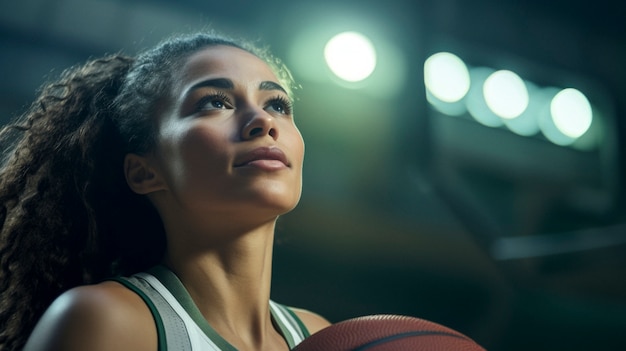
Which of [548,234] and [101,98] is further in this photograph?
[548,234]

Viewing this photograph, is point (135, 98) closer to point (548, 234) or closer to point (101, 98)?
point (101, 98)

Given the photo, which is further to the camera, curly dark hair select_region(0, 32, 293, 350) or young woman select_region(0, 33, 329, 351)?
curly dark hair select_region(0, 32, 293, 350)

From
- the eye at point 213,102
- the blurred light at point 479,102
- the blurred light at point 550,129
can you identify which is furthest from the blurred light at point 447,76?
the eye at point 213,102

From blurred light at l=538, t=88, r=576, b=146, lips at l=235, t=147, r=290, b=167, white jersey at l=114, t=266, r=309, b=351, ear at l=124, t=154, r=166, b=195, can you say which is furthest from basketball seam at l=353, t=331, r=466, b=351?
blurred light at l=538, t=88, r=576, b=146

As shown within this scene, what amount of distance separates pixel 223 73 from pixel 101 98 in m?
0.27

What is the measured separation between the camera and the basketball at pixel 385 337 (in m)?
0.94

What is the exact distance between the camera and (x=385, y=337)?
37.7 inches

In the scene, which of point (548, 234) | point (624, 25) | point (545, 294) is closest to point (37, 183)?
point (548, 234)

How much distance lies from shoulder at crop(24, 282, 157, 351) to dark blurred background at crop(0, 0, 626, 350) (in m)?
1.58

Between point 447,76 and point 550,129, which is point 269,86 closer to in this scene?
point 447,76

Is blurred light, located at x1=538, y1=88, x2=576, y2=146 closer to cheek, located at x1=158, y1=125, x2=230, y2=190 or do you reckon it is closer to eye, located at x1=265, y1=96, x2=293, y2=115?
eye, located at x1=265, y1=96, x2=293, y2=115

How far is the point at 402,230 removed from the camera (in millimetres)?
3469

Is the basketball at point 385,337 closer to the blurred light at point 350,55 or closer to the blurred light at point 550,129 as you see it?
the blurred light at point 350,55

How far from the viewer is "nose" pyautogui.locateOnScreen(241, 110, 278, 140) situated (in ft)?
3.57
